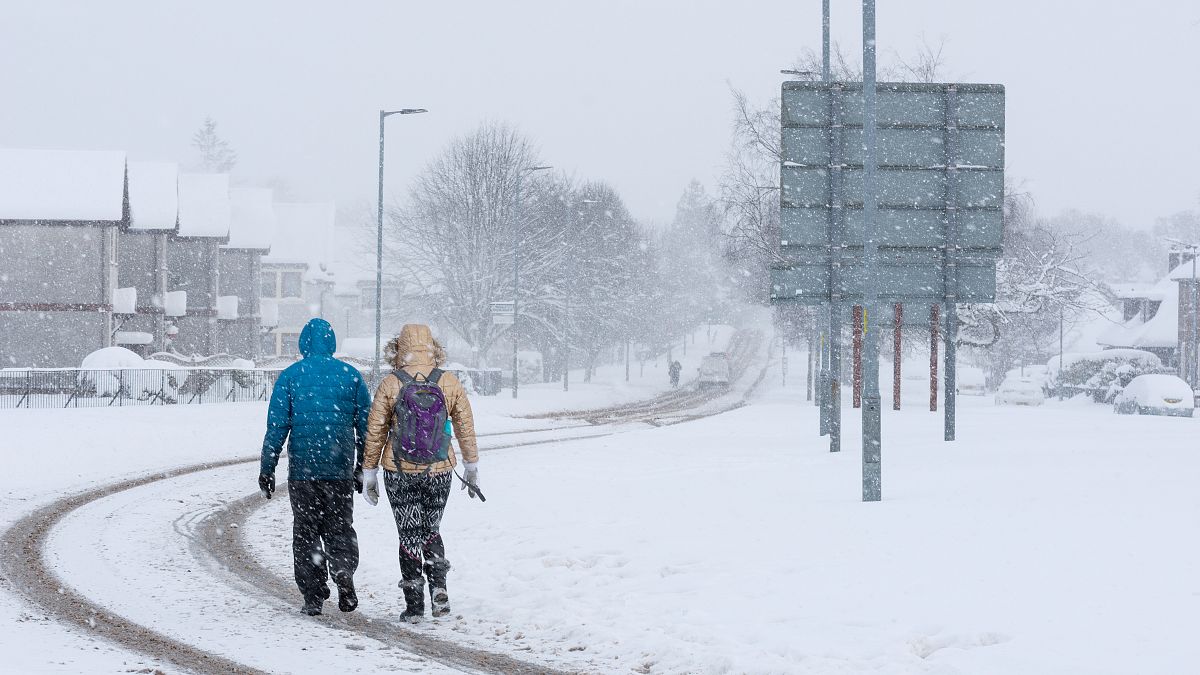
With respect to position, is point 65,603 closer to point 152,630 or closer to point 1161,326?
point 152,630

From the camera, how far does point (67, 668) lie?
20.9ft

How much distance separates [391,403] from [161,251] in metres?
46.1

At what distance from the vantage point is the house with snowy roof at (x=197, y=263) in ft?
180

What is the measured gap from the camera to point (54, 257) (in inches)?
1706

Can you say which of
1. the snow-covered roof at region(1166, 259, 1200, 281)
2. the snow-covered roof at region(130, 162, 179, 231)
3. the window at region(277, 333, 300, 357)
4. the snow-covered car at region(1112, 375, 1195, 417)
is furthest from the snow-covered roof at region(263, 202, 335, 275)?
the snow-covered car at region(1112, 375, 1195, 417)

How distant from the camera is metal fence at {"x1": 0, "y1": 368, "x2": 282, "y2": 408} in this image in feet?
104

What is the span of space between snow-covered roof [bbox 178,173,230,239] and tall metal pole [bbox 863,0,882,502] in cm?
4747

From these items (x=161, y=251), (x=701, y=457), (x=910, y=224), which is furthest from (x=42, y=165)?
(x=910, y=224)

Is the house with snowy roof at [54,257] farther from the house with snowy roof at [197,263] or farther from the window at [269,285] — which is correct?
the window at [269,285]

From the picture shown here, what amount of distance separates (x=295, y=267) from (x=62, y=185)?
3143cm

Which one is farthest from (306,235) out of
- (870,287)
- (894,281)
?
(870,287)

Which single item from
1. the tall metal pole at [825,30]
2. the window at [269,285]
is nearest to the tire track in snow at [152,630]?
the tall metal pole at [825,30]

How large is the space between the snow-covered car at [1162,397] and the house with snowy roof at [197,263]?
37.6 m

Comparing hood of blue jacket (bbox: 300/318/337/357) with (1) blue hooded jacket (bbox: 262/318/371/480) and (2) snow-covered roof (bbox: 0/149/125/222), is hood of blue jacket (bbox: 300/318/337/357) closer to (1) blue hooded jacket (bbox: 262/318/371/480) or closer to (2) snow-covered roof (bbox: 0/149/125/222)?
(1) blue hooded jacket (bbox: 262/318/371/480)
